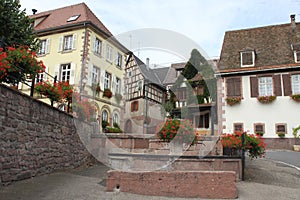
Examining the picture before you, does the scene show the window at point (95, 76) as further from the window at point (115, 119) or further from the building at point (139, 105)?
the window at point (115, 119)

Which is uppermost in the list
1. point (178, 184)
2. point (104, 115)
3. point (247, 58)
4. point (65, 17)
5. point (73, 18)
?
point (65, 17)

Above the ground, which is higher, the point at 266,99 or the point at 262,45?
the point at 262,45

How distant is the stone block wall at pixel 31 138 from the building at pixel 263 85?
39.4ft

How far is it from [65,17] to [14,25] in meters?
9.79

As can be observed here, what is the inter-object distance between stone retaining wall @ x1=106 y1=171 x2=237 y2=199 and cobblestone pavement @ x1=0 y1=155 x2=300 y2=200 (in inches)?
6.4

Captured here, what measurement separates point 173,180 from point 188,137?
1351 millimetres

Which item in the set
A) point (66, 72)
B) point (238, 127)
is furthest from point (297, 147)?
point (66, 72)

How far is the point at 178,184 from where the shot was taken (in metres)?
4.79

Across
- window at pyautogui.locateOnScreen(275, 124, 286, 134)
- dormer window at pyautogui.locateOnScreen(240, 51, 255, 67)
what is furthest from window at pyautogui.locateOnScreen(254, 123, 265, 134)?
dormer window at pyautogui.locateOnScreen(240, 51, 255, 67)

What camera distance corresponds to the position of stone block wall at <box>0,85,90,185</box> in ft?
15.9

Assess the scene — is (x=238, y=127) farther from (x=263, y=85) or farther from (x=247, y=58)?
(x=247, y=58)

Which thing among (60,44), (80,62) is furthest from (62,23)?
(80,62)

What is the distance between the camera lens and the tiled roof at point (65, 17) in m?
17.6

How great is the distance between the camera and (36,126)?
19.4 ft
